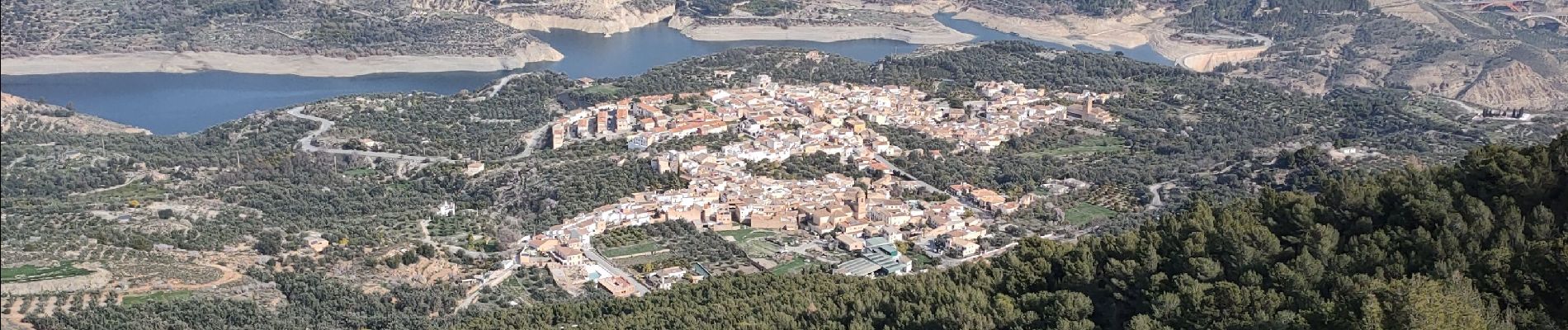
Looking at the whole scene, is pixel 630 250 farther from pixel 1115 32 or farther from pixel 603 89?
pixel 1115 32

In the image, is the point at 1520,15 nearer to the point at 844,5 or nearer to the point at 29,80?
the point at 844,5

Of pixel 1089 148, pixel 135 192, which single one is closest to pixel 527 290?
pixel 135 192

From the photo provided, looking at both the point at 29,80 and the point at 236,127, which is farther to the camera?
the point at 29,80

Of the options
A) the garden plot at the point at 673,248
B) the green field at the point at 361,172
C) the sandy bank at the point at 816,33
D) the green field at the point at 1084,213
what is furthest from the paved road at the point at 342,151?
the sandy bank at the point at 816,33

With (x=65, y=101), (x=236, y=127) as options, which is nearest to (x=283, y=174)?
(x=236, y=127)

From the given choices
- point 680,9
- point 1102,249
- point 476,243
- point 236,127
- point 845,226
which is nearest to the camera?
point 1102,249

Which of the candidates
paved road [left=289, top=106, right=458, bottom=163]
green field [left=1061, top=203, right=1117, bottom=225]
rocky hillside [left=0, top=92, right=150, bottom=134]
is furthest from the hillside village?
rocky hillside [left=0, top=92, right=150, bottom=134]

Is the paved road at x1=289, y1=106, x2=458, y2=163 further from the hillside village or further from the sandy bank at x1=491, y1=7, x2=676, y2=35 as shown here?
the sandy bank at x1=491, y1=7, x2=676, y2=35
